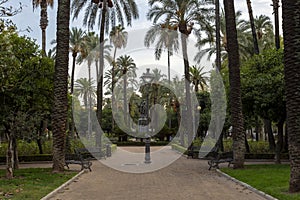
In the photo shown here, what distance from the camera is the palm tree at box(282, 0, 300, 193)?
1085 cm

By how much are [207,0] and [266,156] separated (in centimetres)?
1233

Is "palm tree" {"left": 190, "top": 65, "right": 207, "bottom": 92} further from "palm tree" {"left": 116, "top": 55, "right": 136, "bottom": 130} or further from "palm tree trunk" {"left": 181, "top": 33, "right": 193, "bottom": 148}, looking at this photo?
"palm tree trunk" {"left": 181, "top": 33, "right": 193, "bottom": 148}

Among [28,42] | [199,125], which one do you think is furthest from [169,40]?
[28,42]

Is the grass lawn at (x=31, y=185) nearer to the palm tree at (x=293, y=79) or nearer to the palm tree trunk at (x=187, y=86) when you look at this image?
the palm tree at (x=293, y=79)

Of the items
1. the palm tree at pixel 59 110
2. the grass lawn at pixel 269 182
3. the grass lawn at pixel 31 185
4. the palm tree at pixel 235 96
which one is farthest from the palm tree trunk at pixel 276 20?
the grass lawn at pixel 31 185

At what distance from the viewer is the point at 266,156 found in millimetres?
25000

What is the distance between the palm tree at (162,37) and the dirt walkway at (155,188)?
18.6m

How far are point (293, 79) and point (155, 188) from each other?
5.17 m

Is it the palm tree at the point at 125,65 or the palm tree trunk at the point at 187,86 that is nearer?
the palm tree trunk at the point at 187,86

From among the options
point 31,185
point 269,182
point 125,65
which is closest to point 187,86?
point 269,182

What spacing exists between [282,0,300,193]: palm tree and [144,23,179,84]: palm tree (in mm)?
21275

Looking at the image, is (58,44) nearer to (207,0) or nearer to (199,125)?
(207,0)

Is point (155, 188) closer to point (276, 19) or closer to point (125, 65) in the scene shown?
point (276, 19)

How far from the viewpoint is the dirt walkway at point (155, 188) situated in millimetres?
11068
